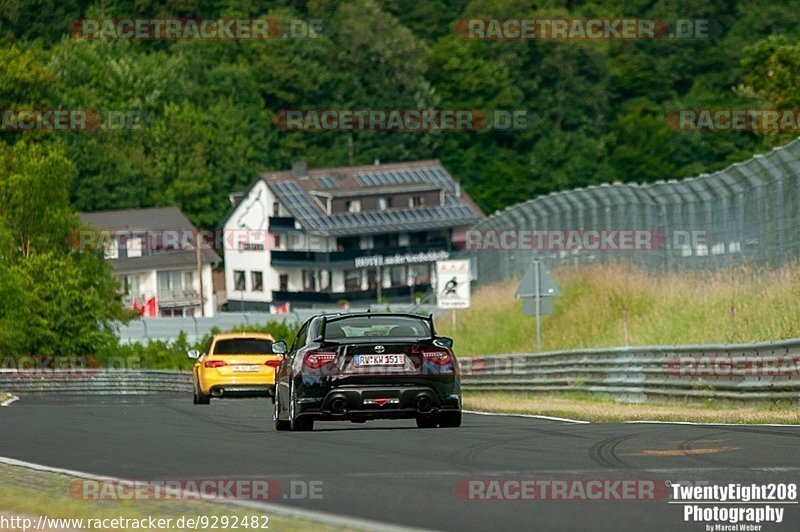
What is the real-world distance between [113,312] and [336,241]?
50.9 metres

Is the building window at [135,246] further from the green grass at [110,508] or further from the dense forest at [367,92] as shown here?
the green grass at [110,508]

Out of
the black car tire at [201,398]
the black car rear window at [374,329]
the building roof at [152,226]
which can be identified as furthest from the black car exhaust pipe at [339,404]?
the building roof at [152,226]

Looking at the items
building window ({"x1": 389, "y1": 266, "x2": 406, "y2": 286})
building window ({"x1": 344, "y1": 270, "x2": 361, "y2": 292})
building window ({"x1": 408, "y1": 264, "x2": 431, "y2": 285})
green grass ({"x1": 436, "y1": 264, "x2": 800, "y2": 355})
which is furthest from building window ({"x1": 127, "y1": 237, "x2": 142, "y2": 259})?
green grass ({"x1": 436, "y1": 264, "x2": 800, "y2": 355})

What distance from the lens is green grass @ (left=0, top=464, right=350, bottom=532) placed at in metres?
11.3

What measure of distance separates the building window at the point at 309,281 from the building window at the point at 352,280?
79.1 inches

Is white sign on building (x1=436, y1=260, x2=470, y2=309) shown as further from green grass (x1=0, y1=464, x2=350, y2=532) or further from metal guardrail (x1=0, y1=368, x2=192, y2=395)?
green grass (x1=0, y1=464, x2=350, y2=532)

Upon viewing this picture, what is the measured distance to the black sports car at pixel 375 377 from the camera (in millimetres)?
19422

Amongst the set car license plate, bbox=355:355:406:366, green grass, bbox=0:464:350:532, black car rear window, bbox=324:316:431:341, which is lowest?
green grass, bbox=0:464:350:532

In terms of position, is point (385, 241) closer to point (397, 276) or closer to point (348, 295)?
point (397, 276)

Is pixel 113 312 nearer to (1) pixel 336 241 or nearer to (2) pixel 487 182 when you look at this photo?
(1) pixel 336 241

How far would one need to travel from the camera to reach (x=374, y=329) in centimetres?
2030

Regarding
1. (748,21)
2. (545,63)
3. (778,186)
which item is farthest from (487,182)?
(778,186)

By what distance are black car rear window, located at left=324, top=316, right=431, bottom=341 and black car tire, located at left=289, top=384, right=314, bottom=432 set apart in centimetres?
73

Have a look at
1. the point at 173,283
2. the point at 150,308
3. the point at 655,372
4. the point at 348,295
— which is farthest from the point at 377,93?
the point at 655,372
